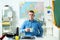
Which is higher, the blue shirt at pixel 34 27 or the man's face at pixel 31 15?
the man's face at pixel 31 15

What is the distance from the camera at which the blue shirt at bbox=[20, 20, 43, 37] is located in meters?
1.28

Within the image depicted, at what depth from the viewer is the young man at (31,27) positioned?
1.28m

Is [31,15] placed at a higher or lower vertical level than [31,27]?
higher

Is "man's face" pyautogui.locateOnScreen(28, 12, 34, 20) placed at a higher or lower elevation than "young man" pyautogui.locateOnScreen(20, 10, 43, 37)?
higher

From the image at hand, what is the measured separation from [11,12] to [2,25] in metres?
0.13

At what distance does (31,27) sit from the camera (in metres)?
1.28

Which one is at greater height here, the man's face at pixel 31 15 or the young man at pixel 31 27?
the man's face at pixel 31 15

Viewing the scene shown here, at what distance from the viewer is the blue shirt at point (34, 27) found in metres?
1.28

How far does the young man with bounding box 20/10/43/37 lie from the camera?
128 centimetres

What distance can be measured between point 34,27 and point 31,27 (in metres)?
0.03

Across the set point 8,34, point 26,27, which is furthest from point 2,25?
point 26,27

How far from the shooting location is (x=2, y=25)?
1.27 m

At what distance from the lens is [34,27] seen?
1.29m

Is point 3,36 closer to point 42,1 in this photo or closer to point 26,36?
point 26,36
